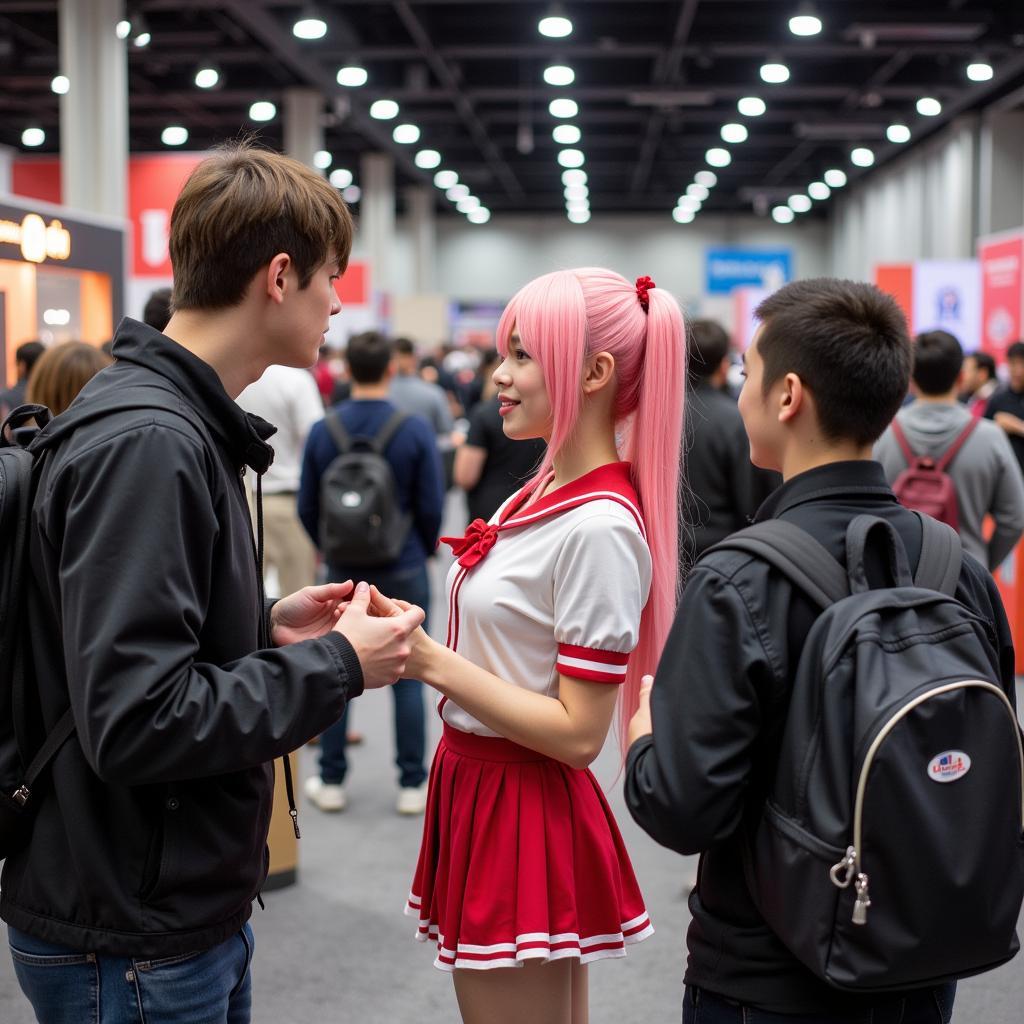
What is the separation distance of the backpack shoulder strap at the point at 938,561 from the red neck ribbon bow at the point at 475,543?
25.3 inches

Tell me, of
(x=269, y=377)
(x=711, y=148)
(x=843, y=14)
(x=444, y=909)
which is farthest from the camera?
(x=711, y=148)

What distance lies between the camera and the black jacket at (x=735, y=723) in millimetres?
1296

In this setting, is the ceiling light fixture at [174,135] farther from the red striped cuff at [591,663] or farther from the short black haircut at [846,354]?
the short black haircut at [846,354]

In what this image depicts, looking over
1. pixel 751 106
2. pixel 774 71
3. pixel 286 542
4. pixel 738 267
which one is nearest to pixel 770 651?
pixel 286 542

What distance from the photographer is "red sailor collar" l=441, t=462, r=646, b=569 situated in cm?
177

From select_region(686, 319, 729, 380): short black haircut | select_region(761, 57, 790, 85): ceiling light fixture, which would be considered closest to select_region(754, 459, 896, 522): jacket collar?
select_region(686, 319, 729, 380): short black haircut

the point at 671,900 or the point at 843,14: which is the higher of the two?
the point at 843,14

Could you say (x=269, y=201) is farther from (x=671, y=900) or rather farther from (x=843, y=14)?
(x=843, y=14)

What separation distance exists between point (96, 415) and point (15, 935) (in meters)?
0.58

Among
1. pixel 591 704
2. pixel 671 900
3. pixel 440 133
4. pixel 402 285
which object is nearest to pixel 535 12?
pixel 440 133

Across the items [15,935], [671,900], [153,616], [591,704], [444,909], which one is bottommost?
[671,900]

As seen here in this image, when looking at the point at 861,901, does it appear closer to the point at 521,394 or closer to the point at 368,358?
the point at 521,394

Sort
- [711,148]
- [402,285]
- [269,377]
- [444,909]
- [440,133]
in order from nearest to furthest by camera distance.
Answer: [444,909] < [269,377] < [440,133] < [711,148] < [402,285]

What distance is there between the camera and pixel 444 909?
71.4 inches
